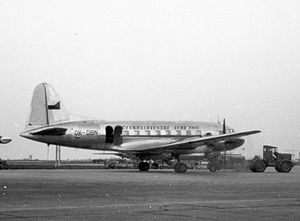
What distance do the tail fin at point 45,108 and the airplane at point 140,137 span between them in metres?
0.10

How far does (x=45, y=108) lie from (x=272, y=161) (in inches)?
987

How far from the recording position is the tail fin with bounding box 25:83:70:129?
60094 mm

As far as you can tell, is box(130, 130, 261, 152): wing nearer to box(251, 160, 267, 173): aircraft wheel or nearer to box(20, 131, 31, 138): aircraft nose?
box(251, 160, 267, 173): aircraft wheel

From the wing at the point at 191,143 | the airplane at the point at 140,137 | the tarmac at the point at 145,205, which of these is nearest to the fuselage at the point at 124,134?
the airplane at the point at 140,137

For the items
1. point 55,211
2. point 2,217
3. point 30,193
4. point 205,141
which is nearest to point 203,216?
point 55,211

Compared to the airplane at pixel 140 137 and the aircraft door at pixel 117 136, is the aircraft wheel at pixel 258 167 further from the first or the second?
the aircraft door at pixel 117 136

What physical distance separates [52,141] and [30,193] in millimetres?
32852

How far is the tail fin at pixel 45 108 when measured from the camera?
2366 inches

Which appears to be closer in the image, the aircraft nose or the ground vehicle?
the aircraft nose

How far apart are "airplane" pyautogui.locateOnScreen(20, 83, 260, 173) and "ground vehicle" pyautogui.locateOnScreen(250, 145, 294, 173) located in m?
4.22

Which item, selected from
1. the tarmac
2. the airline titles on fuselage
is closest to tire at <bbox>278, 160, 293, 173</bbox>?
the airline titles on fuselage

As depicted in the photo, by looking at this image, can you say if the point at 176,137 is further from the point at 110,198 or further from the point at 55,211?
the point at 55,211

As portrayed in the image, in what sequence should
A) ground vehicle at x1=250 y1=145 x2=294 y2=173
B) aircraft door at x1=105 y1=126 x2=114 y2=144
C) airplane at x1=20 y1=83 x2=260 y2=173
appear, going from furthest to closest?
ground vehicle at x1=250 y1=145 x2=294 y2=173 → aircraft door at x1=105 y1=126 x2=114 y2=144 → airplane at x1=20 y1=83 x2=260 y2=173

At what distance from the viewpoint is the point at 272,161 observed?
212 ft
